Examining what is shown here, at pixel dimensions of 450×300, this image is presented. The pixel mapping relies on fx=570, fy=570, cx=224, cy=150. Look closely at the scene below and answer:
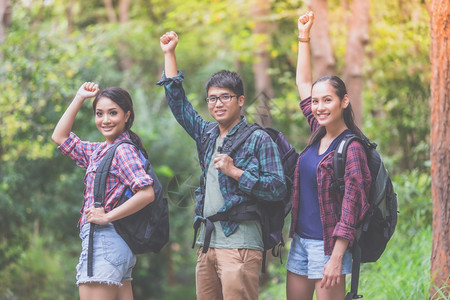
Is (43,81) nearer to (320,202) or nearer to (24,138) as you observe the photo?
(24,138)

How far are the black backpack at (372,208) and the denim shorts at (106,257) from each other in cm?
131

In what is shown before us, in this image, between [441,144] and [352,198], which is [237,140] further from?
[441,144]

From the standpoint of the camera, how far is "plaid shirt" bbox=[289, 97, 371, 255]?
3.10 m

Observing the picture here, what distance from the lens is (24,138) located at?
8.48 meters

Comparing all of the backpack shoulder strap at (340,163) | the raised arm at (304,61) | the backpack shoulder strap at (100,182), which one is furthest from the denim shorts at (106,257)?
the raised arm at (304,61)

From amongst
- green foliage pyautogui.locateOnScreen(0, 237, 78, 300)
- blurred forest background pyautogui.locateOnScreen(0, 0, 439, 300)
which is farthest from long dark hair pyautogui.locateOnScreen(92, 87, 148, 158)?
green foliage pyautogui.locateOnScreen(0, 237, 78, 300)

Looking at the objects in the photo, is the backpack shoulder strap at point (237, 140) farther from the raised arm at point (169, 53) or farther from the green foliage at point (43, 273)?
the green foliage at point (43, 273)

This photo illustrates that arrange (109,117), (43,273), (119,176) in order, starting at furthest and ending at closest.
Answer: (43,273), (109,117), (119,176)

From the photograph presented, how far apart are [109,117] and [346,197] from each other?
154 cm

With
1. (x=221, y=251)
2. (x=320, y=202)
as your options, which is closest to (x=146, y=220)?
(x=221, y=251)

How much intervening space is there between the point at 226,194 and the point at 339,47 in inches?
384

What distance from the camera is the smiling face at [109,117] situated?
3.59m

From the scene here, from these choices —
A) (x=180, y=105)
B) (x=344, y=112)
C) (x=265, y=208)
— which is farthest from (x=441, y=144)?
(x=180, y=105)

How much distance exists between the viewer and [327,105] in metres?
3.35
